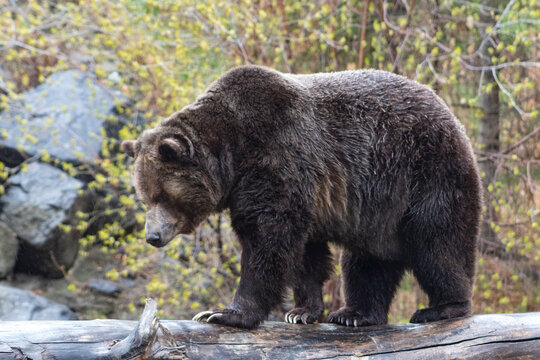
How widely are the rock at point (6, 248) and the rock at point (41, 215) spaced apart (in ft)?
0.71

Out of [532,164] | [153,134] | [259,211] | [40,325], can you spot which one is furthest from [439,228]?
[532,164]

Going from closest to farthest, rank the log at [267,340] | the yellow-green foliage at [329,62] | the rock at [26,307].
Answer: the log at [267,340] → the yellow-green foliage at [329,62] → the rock at [26,307]

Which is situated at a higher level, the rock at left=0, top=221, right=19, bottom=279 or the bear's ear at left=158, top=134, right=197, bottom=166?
the bear's ear at left=158, top=134, right=197, bottom=166

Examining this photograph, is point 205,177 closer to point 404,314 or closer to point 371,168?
point 371,168

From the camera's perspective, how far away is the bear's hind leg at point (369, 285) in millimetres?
4234

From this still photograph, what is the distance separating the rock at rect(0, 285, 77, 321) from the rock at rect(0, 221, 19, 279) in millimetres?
831

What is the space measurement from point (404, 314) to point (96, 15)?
21.4 ft

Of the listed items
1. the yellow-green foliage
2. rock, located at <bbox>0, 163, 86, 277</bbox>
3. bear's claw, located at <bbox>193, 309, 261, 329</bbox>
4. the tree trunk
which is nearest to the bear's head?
bear's claw, located at <bbox>193, 309, 261, 329</bbox>

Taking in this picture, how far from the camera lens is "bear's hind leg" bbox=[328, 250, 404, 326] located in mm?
4234

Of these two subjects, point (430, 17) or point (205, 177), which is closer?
point (205, 177)

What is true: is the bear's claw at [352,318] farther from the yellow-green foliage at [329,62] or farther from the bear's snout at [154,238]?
the yellow-green foliage at [329,62]

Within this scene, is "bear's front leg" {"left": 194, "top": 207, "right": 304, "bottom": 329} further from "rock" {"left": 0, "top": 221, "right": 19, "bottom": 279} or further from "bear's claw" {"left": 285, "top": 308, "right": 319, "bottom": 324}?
"rock" {"left": 0, "top": 221, "right": 19, "bottom": 279}

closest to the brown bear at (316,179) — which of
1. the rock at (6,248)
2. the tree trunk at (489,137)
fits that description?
the tree trunk at (489,137)

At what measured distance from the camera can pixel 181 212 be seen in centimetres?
375
